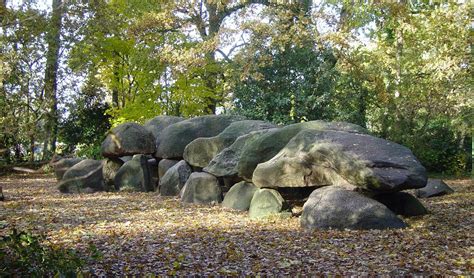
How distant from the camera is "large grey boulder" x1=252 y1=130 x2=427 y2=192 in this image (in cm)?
750

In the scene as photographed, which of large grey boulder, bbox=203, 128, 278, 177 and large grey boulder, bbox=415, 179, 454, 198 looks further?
large grey boulder, bbox=415, 179, 454, 198

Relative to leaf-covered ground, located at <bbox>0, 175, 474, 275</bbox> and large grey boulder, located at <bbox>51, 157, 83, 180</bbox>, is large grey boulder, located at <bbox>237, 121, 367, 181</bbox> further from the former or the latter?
large grey boulder, located at <bbox>51, 157, 83, 180</bbox>

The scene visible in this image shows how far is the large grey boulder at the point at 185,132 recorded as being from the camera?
13102 millimetres

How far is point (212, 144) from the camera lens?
11930mm

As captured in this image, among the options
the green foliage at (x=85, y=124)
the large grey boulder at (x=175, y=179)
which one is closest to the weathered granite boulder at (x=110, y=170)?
the large grey boulder at (x=175, y=179)

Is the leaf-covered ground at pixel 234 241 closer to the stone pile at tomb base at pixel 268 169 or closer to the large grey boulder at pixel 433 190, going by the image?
the stone pile at tomb base at pixel 268 169

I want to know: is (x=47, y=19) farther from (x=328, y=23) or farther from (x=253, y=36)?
(x=328, y=23)

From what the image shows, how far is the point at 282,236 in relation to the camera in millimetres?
7031

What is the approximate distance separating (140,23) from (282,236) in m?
12.2

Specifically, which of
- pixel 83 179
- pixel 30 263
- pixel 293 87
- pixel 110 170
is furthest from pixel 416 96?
pixel 30 263

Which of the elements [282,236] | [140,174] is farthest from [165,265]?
[140,174]

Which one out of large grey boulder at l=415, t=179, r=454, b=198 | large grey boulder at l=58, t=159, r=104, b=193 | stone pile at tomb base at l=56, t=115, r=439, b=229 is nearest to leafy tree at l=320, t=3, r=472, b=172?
large grey boulder at l=415, t=179, r=454, b=198

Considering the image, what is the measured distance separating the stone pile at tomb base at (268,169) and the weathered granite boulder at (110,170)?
0.10ft

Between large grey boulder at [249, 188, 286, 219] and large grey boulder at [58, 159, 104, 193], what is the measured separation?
5.91m
